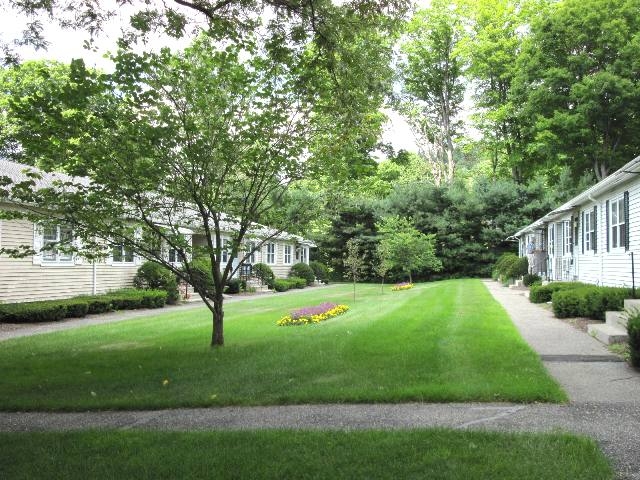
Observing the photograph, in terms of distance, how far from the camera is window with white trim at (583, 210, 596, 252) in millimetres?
17011

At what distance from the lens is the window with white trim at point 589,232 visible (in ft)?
55.8

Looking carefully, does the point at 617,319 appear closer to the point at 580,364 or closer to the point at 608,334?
the point at 608,334

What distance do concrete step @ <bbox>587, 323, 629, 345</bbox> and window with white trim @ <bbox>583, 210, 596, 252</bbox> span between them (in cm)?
799

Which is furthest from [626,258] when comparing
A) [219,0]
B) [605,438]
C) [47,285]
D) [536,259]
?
[47,285]

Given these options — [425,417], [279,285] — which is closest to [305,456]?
[425,417]

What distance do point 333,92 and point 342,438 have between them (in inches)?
211

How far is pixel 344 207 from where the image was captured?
373 inches

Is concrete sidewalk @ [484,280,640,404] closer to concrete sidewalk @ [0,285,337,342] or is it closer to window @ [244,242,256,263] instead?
window @ [244,242,256,263]

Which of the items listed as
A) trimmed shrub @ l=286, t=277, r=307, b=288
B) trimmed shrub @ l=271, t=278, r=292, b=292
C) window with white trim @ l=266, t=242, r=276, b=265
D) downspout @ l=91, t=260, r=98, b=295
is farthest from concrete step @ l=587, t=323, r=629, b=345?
window with white trim @ l=266, t=242, r=276, b=265

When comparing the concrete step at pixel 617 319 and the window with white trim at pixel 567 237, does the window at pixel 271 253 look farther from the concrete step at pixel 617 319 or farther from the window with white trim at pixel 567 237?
the concrete step at pixel 617 319

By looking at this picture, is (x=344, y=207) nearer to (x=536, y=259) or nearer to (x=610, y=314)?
(x=610, y=314)

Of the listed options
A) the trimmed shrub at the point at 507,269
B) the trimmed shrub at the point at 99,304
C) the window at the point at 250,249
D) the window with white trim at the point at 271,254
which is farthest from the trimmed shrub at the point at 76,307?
the trimmed shrub at the point at 507,269

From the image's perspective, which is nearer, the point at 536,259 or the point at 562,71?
the point at 536,259

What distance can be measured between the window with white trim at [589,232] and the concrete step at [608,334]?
7993 mm
